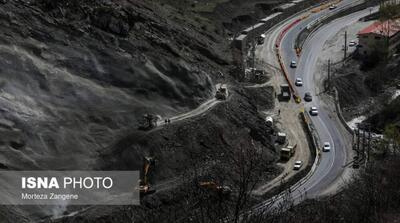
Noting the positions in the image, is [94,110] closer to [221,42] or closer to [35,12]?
[35,12]

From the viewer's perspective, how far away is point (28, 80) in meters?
59.2

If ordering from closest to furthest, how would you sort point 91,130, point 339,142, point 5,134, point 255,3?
point 5,134 < point 91,130 < point 339,142 < point 255,3

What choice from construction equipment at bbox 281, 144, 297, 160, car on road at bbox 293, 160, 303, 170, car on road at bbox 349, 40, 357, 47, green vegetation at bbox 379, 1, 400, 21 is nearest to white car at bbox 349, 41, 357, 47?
car on road at bbox 349, 40, 357, 47

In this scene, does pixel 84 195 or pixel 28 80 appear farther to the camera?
pixel 28 80

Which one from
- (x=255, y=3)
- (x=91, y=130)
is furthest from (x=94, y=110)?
(x=255, y=3)

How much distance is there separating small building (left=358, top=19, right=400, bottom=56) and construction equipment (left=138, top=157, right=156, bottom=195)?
48.3 metres

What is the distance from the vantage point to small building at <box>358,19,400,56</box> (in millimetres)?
93625

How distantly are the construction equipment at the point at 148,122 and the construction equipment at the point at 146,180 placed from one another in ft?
13.9

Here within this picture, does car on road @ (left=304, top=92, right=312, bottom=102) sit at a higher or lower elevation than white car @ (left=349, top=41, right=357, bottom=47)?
lower

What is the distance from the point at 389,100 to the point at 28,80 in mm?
45862

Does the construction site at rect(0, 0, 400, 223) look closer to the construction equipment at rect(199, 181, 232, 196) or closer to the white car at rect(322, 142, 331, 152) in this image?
the white car at rect(322, 142, 331, 152)

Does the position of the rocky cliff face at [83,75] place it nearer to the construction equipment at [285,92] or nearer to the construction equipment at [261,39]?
the construction equipment at [285,92]

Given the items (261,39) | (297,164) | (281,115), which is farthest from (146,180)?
(261,39)

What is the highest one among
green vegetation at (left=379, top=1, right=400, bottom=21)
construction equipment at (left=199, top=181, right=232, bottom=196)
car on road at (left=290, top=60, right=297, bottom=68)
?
green vegetation at (left=379, top=1, right=400, bottom=21)
